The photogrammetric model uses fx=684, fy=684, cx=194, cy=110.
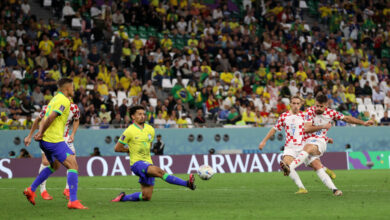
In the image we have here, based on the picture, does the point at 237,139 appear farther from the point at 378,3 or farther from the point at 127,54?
the point at 378,3

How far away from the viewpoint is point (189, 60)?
29484 millimetres

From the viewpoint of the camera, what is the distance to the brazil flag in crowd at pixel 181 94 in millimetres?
27453

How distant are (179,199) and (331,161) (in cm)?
1420

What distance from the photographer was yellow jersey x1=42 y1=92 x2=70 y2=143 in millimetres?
10906

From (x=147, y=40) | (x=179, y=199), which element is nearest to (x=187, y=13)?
(x=147, y=40)

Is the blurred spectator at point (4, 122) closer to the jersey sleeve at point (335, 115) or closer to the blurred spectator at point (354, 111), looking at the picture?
the jersey sleeve at point (335, 115)

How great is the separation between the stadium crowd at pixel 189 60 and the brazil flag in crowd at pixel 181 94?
0.04 m

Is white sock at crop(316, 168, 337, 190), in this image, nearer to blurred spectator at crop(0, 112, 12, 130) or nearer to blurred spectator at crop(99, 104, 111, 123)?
blurred spectator at crop(99, 104, 111, 123)

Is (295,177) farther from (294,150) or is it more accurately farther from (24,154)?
(24,154)

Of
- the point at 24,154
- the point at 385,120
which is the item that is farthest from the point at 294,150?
the point at 385,120

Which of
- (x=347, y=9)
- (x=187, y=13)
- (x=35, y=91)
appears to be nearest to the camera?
(x=35, y=91)

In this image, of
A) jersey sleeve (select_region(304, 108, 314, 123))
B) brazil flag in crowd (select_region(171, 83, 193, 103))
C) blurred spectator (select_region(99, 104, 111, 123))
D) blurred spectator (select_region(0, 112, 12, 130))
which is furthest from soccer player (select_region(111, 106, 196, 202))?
brazil flag in crowd (select_region(171, 83, 193, 103))

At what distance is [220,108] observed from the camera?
27.2 m

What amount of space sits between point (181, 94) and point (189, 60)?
8.24 feet
